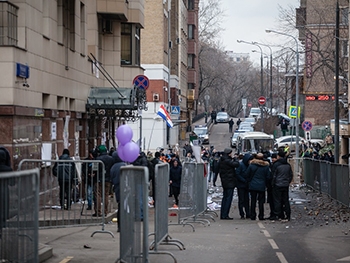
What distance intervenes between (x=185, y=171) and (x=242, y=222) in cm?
294

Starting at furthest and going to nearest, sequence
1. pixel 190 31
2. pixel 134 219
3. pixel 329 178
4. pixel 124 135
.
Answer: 1. pixel 190 31
2. pixel 329 178
3. pixel 124 135
4. pixel 134 219

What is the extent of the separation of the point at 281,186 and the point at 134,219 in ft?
37.2

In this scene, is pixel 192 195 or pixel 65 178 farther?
pixel 192 195

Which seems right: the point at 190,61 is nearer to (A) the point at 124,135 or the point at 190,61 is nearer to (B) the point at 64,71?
(B) the point at 64,71

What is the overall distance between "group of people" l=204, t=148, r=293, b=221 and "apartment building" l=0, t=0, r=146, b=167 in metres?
5.11

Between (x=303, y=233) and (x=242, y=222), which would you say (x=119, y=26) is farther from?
(x=303, y=233)

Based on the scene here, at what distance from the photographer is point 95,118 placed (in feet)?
109

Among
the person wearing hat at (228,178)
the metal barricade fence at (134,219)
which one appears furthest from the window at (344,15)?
the metal barricade fence at (134,219)

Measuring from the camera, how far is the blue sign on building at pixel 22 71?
19.9m

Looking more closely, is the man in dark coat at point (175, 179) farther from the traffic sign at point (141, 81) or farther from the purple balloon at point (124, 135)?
the purple balloon at point (124, 135)

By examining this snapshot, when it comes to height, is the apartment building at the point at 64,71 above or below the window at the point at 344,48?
below

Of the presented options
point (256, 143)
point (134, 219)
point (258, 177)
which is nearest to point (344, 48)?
point (256, 143)

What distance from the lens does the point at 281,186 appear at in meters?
22.0

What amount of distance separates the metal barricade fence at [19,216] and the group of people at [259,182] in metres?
14.0
